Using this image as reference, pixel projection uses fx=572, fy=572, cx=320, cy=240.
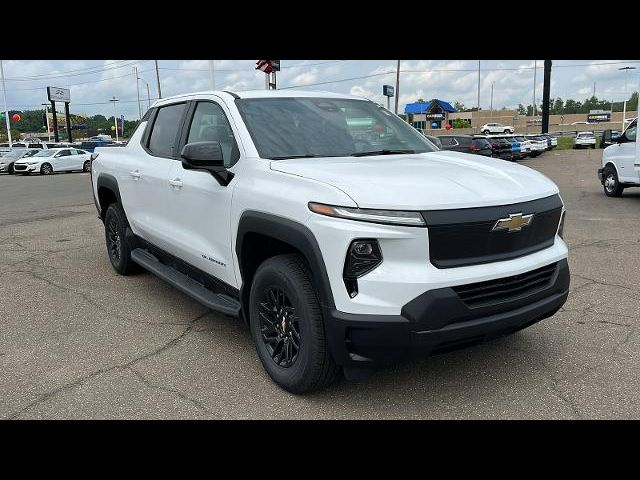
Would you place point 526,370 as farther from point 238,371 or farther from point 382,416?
point 238,371

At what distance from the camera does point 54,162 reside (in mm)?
31047

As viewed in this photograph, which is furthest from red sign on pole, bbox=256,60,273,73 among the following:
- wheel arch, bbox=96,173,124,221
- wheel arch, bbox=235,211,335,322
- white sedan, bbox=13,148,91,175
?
white sedan, bbox=13,148,91,175

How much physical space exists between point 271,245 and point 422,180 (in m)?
1.06

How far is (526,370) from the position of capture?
3.85 metres

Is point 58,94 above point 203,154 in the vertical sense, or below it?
above

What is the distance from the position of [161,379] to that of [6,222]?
908cm

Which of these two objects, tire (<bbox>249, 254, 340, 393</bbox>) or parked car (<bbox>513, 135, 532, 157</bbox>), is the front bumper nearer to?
tire (<bbox>249, 254, 340, 393</bbox>)

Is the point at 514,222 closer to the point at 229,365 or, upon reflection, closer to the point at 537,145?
the point at 229,365

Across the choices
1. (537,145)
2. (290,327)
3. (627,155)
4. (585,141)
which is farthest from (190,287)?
(585,141)

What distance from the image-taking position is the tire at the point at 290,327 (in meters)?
3.20

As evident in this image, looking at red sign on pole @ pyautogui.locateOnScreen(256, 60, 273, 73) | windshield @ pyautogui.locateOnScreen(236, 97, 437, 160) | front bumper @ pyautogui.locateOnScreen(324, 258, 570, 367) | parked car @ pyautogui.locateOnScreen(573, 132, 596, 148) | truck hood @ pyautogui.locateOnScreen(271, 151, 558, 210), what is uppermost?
red sign on pole @ pyautogui.locateOnScreen(256, 60, 273, 73)

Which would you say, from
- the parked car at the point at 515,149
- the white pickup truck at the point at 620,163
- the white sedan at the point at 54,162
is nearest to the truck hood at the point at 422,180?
the white pickup truck at the point at 620,163

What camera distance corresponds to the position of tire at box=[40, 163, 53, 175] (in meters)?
30.5

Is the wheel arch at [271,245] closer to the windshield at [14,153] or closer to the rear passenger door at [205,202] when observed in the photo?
the rear passenger door at [205,202]
